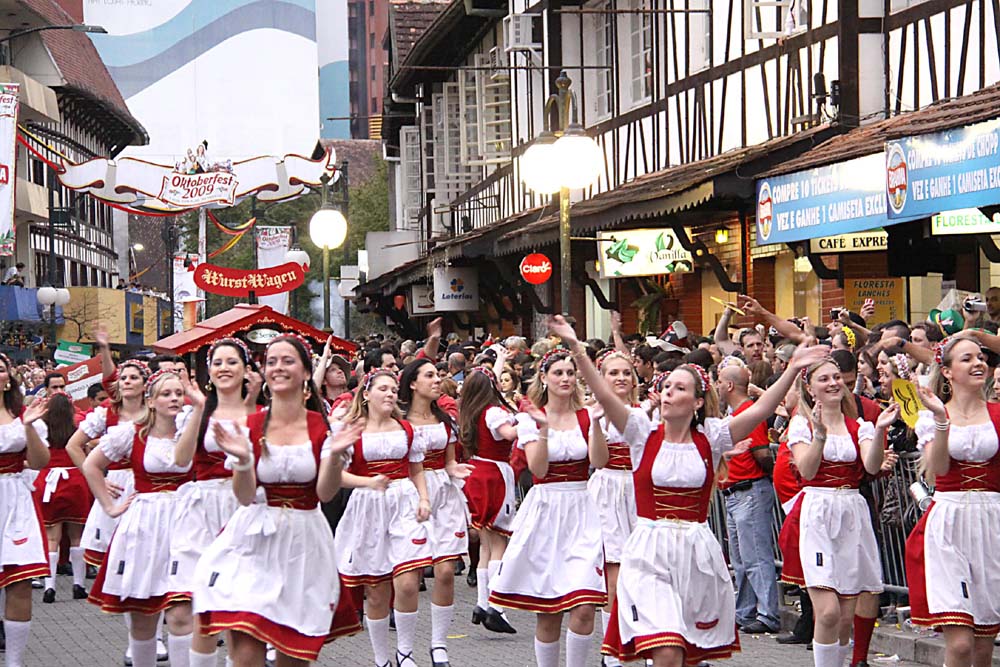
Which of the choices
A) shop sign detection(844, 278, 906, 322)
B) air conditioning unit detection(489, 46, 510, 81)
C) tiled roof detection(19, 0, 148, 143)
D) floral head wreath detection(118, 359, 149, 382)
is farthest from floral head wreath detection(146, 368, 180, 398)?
tiled roof detection(19, 0, 148, 143)

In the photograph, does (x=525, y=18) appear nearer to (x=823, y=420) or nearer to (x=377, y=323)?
(x=823, y=420)

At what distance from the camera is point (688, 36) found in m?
23.3

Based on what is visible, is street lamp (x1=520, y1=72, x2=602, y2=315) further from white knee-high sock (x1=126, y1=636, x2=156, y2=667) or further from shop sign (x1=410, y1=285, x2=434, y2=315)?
shop sign (x1=410, y1=285, x2=434, y2=315)

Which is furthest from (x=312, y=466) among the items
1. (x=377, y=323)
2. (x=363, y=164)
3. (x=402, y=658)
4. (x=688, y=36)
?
(x=363, y=164)

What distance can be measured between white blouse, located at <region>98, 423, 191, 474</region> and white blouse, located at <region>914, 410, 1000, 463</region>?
4.46 m

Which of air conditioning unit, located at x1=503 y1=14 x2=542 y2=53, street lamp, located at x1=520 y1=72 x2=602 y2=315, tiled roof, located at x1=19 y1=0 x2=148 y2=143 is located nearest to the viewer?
street lamp, located at x1=520 y1=72 x2=602 y2=315

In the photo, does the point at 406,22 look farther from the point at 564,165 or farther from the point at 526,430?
the point at 526,430

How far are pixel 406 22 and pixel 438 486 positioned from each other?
121 feet

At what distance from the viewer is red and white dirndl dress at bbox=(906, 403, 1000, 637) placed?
884 centimetres

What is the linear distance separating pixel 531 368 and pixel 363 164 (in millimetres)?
102601

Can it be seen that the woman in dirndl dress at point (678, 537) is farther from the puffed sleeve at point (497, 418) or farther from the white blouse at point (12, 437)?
the white blouse at point (12, 437)

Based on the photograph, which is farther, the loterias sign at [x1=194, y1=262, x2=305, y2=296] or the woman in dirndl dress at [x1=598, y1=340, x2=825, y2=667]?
the loterias sign at [x1=194, y1=262, x2=305, y2=296]

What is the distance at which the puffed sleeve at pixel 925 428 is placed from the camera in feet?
29.3

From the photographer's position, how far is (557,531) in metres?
10.5
